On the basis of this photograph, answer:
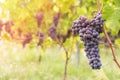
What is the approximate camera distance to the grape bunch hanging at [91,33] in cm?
210

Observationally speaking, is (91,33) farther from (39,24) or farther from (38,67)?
(38,67)

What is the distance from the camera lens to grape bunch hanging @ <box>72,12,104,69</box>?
2104mm

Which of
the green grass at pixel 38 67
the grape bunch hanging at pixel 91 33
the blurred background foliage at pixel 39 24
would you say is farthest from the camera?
the green grass at pixel 38 67

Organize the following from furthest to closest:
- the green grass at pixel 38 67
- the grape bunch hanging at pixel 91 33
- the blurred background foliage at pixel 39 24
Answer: the green grass at pixel 38 67, the blurred background foliage at pixel 39 24, the grape bunch hanging at pixel 91 33

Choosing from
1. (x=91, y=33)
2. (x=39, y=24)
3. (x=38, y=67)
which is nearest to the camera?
(x=91, y=33)

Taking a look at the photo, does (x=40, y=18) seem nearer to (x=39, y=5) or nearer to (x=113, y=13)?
(x=39, y=5)

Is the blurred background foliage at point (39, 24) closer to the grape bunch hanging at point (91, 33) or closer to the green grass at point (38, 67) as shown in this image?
the green grass at point (38, 67)

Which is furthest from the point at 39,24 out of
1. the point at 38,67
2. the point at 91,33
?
the point at 91,33

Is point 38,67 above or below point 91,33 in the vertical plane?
below

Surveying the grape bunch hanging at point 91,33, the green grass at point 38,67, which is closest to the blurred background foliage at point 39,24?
the green grass at point 38,67

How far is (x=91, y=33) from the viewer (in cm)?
211

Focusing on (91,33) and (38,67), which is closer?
(91,33)

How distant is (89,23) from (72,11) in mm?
3847

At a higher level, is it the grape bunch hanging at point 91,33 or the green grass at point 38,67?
the grape bunch hanging at point 91,33
